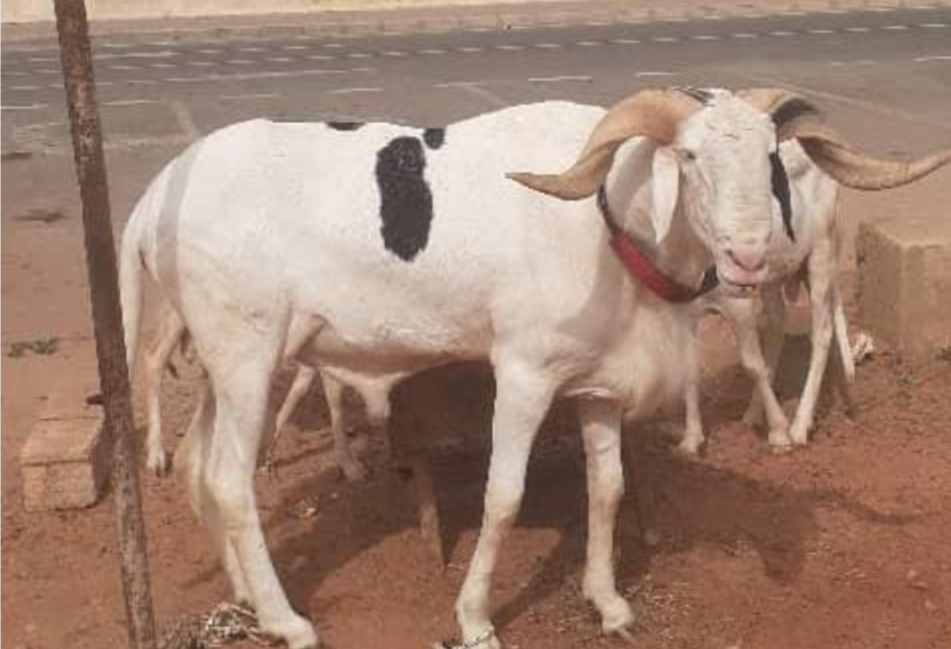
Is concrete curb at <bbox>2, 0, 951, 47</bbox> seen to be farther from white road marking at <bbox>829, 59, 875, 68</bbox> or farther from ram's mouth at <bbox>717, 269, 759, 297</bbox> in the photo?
ram's mouth at <bbox>717, 269, 759, 297</bbox>

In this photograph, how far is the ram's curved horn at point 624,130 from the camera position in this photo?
5062 millimetres

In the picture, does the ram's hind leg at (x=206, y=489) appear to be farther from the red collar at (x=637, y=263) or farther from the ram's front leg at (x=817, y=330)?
the ram's front leg at (x=817, y=330)

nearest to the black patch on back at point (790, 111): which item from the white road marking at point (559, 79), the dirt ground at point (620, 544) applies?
the dirt ground at point (620, 544)

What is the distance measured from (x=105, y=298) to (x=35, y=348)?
5354 millimetres

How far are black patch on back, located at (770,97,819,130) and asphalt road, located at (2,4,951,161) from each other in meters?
11.1

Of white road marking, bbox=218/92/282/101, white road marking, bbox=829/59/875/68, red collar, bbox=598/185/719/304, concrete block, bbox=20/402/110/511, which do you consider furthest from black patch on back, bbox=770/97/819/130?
white road marking, bbox=829/59/875/68

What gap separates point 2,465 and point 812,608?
4.43m

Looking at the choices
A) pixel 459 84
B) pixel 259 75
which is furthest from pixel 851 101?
pixel 259 75

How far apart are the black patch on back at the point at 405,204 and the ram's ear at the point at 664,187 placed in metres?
0.92

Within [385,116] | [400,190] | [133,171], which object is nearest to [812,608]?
[400,190]

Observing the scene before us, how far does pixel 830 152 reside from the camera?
556 cm

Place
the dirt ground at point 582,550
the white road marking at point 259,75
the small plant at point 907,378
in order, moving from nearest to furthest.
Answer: the dirt ground at point 582,550, the small plant at point 907,378, the white road marking at point 259,75

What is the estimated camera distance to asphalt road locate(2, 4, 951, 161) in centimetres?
1906

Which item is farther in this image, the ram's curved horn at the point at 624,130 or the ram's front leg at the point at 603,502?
the ram's front leg at the point at 603,502
